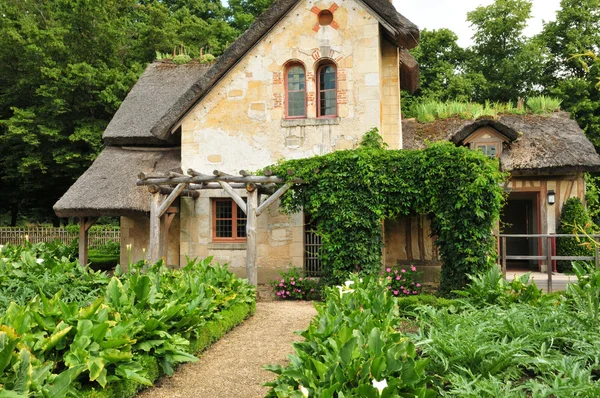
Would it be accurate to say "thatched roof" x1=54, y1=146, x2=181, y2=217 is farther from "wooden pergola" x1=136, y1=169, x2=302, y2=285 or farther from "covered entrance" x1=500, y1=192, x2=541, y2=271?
"covered entrance" x1=500, y1=192, x2=541, y2=271

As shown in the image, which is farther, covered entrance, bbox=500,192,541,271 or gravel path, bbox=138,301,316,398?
covered entrance, bbox=500,192,541,271

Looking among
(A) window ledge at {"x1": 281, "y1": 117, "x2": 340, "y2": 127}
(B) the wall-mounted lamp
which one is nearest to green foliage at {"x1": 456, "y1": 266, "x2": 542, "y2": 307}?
(A) window ledge at {"x1": 281, "y1": 117, "x2": 340, "y2": 127}

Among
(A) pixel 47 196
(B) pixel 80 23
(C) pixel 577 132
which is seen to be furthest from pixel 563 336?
(A) pixel 47 196

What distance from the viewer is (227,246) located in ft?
39.6

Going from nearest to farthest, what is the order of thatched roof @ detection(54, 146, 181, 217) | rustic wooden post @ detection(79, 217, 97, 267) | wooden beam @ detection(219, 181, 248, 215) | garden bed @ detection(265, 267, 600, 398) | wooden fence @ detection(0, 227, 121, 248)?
garden bed @ detection(265, 267, 600, 398)
wooden beam @ detection(219, 181, 248, 215)
thatched roof @ detection(54, 146, 181, 217)
rustic wooden post @ detection(79, 217, 97, 267)
wooden fence @ detection(0, 227, 121, 248)

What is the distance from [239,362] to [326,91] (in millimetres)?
7346

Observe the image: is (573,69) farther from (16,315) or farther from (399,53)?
(16,315)

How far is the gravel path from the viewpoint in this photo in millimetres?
4980

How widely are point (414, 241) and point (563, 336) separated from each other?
8.29m

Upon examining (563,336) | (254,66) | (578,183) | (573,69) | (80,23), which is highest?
(80,23)

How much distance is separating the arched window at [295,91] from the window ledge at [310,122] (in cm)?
22

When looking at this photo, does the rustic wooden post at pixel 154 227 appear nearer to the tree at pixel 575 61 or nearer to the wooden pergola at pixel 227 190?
the wooden pergola at pixel 227 190

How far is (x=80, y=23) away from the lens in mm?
23594

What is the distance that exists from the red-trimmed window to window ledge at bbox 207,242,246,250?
14 centimetres
